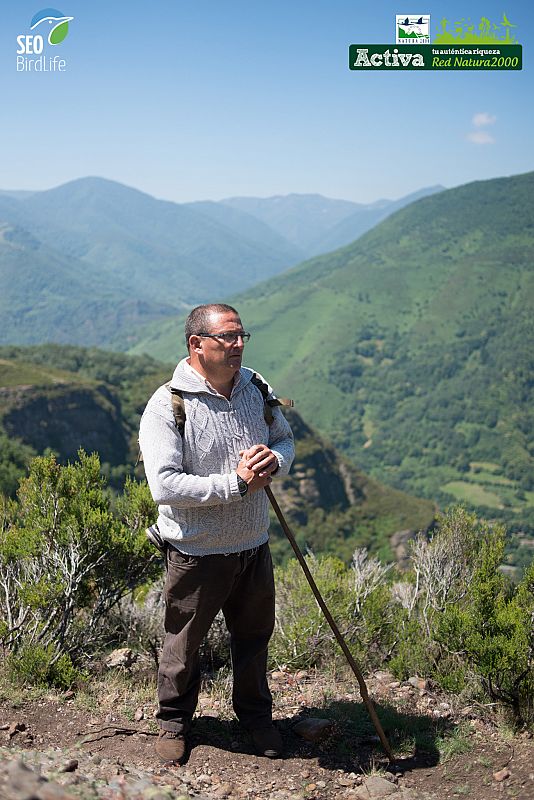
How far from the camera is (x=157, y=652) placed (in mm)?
4395

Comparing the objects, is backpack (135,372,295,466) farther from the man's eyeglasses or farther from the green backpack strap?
the man's eyeglasses

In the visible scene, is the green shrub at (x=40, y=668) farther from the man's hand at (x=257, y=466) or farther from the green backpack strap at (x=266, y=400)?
the green backpack strap at (x=266, y=400)

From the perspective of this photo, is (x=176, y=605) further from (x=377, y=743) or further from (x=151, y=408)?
(x=377, y=743)

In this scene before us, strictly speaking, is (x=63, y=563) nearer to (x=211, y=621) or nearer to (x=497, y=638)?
(x=211, y=621)

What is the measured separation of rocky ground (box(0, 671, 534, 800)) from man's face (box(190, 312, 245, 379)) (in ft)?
5.66

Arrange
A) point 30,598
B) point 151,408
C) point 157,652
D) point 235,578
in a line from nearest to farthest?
1. point 151,408
2. point 235,578
3. point 30,598
4. point 157,652

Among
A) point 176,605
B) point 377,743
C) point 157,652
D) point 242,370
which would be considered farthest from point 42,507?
point 377,743

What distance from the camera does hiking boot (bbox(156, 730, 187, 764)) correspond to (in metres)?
3.25

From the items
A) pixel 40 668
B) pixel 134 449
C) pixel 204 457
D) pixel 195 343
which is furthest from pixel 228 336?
pixel 134 449

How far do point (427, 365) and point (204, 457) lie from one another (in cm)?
15771

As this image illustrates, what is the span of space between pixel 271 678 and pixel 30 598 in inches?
65.9

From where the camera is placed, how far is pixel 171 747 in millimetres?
3275

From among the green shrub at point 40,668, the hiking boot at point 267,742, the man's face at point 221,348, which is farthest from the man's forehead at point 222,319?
the green shrub at point 40,668

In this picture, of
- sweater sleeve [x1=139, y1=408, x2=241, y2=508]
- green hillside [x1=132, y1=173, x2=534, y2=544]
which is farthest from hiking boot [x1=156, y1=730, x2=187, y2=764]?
green hillside [x1=132, y1=173, x2=534, y2=544]
